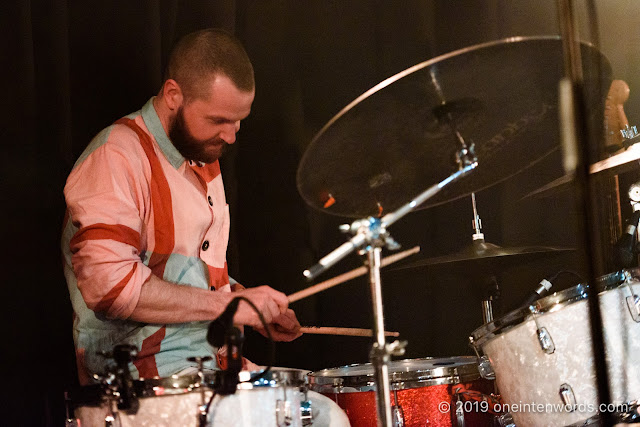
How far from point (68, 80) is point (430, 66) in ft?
3.47

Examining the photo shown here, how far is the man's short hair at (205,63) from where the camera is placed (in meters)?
2.02

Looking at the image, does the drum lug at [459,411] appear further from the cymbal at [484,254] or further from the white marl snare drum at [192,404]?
the white marl snare drum at [192,404]

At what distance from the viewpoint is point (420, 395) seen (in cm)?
210

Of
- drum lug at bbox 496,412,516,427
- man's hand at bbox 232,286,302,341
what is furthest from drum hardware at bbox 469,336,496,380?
man's hand at bbox 232,286,302,341

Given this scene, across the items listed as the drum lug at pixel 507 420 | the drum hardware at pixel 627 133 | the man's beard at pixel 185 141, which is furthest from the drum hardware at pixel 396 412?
the drum hardware at pixel 627 133

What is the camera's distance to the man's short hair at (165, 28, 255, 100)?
2018 mm

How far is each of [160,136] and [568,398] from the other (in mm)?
1260

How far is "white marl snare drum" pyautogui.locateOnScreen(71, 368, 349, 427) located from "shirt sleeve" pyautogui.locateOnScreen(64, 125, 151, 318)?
25 cm

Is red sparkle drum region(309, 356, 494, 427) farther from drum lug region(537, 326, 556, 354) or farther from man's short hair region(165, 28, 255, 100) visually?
man's short hair region(165, 28, 255, 100)

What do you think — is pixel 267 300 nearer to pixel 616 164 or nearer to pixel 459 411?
pixel 459 411

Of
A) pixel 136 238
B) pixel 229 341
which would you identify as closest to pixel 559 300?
pixel 229 341

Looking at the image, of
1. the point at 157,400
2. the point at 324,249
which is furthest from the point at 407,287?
the point at 157,400

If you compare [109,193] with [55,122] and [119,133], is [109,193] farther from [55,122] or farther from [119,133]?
[55,122]

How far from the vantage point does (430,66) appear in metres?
1.41
